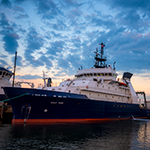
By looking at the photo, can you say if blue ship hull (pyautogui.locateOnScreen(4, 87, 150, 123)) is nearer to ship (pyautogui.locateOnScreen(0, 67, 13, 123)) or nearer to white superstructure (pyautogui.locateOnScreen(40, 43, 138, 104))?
white superstructure (pyautogui.locateOnScreen(40, 43, 138, 104))

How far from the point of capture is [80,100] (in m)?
24.9

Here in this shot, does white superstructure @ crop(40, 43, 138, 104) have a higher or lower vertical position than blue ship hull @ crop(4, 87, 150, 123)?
higher

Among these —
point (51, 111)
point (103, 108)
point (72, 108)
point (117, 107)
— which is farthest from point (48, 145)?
point (117, 107)

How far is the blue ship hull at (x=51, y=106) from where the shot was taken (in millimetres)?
21625

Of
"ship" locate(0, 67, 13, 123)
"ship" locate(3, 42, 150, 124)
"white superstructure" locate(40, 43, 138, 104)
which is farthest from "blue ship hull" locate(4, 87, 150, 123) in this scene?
"ship" locate(0, 67, 13, 123)

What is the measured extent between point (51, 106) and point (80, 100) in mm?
4866

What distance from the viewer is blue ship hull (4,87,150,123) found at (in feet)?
70.9

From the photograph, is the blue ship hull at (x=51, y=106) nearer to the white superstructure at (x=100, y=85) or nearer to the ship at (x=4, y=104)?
the white superstructure at (x=100, y=85)

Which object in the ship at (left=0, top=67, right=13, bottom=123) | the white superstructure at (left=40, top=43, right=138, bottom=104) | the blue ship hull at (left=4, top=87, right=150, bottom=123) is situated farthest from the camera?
the ship at (left=0, top=67, right=13, bottom=123)

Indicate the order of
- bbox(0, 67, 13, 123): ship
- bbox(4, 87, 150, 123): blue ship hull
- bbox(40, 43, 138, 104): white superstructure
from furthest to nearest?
bbox(0, 67, 13, 123): ship
bbox(40, 43, 138, 104): white superstructure
bbox(4, 87, 150, 123): blue ship hull

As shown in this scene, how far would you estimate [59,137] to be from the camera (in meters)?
15.9

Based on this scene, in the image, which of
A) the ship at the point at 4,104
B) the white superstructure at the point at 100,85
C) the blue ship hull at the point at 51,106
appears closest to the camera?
the blue ship hull at the point at 51,106

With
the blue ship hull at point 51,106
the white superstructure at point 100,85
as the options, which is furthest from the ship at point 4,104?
the white superstructure at point 100,85

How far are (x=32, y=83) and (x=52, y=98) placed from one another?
2344 cm
